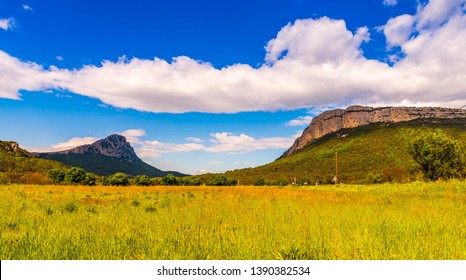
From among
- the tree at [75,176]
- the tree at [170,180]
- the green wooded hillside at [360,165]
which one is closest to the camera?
the tree at [75,176]

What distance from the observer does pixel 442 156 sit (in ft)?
128

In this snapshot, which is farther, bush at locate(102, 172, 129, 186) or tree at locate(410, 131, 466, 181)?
bush at locate(102, 172, 129, 186)

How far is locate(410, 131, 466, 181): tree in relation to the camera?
126 ft

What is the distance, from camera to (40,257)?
4.28m

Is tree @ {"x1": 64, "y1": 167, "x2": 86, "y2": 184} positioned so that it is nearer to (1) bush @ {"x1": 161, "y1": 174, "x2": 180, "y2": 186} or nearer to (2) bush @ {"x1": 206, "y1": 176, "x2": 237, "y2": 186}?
(1) bush @ {"x1": 161, "y1": 174, "x2": 180, "y2": 186}

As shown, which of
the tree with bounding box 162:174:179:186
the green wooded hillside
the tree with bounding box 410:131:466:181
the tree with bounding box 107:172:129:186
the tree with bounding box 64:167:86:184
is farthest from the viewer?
the green wooded hillside

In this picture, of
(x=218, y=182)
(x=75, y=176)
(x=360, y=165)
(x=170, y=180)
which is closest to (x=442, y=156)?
(x=360, y=165)

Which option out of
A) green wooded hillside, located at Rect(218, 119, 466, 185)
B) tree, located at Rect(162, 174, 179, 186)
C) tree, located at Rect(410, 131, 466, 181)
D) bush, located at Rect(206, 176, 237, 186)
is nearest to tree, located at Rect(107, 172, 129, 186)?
tree, located at Rect(162, 174, 179, 186)

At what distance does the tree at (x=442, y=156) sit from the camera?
38500 mm

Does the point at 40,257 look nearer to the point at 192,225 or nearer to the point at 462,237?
the point at 192,225

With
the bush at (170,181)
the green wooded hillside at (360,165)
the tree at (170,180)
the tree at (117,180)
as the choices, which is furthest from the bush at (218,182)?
Result: the tree at (117,180)

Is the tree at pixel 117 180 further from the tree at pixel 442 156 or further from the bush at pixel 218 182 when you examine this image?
the tree at pixel 442 156

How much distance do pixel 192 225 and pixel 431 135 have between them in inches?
1724

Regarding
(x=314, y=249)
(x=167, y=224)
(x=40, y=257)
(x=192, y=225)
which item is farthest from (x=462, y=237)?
(x=40, y=257)
